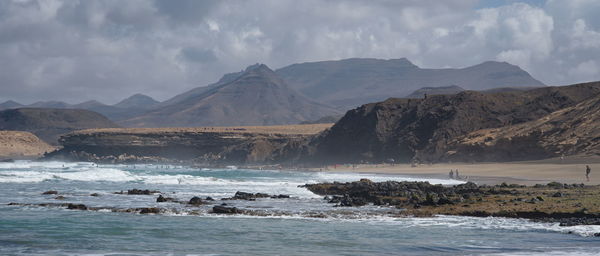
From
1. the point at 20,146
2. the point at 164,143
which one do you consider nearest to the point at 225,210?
the point at 164,143

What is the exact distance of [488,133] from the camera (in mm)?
81000

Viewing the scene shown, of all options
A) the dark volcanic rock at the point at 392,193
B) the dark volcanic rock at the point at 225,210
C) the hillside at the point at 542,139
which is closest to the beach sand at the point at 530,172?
the hillside at the point at 542,139

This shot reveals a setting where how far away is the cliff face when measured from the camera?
124312 millimetres

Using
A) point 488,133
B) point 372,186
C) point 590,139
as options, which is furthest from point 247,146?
point 372,186

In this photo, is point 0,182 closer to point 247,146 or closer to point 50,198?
point 50,198

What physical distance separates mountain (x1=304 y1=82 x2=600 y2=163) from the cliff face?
1555cm

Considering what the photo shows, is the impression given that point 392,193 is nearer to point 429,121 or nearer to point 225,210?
point 225,210

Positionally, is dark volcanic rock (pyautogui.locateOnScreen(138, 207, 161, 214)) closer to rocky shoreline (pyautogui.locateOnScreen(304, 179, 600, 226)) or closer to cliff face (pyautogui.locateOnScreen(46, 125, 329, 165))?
rocky shoreline (pyautogui.locateOnScreen(304, 179, 600, 226))

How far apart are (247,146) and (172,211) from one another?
284 feet

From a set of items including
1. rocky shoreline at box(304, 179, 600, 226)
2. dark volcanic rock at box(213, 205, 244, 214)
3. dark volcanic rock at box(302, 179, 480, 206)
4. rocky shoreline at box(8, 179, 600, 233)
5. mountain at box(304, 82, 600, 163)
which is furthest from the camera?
mountain at box(304, 82, 600, 163)

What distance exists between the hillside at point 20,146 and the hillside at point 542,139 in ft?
290

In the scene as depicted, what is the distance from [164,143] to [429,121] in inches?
2147

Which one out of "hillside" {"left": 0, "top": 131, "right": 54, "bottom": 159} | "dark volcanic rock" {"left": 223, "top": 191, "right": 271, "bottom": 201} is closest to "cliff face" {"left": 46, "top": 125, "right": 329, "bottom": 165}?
"hillside" {"left": 0, "top": 131, "right": 54, "bottom": 159}

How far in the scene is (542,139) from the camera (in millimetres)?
70375
